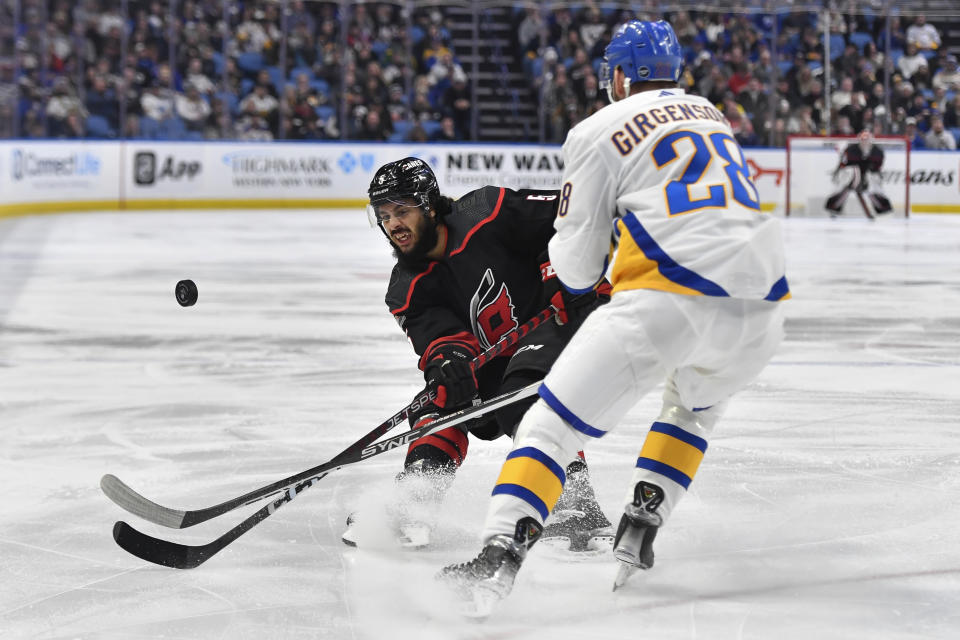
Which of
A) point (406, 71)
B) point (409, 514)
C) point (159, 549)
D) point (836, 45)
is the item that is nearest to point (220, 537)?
point (159, 549)

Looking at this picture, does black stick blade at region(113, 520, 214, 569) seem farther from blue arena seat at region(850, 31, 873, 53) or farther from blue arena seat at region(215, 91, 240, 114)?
blue arena seat at region(850, 31, 873, 53)

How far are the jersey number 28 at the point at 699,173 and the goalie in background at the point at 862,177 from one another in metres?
11.8

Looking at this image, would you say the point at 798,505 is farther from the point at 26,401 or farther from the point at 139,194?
the point at 139,194

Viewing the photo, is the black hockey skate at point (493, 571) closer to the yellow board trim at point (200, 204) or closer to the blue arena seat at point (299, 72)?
the yellow board trim at point (200, 204)

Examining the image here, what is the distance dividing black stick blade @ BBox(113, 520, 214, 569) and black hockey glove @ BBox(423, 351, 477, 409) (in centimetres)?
59

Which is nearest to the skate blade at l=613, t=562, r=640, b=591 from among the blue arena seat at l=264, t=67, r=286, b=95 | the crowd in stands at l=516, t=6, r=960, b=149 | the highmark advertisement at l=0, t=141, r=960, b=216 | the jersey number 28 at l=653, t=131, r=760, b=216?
the jersey number 28 at l=653, t=131, r=760, b=216

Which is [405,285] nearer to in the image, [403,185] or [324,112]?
[403,185]

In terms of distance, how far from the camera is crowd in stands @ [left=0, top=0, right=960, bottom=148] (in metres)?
13.7

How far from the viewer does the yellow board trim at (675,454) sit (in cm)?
227

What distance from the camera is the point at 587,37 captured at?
15.0 metres

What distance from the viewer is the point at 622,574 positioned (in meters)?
2.32

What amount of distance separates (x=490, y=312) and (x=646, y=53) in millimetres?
734

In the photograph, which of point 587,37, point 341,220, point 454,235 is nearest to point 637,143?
point 454,235

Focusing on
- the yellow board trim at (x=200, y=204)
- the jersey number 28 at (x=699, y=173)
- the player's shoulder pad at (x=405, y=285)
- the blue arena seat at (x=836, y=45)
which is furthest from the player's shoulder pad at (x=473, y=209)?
the blue arena seat at (x=836, y=45)
